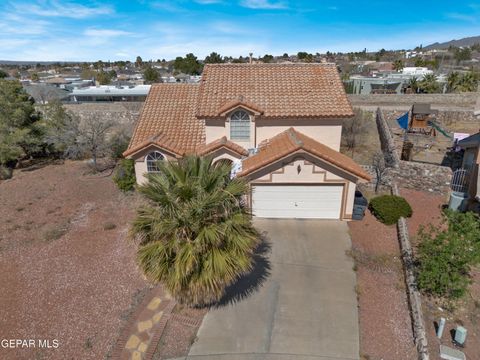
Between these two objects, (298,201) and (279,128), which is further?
(279,128)

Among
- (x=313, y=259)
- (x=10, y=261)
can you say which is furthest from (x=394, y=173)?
(x=10, y=261)

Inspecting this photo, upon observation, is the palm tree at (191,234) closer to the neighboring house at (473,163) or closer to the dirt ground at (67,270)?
the dirt ground at (67,270)

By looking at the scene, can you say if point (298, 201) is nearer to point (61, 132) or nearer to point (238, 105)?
point (238, 105)

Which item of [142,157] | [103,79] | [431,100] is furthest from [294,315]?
[103,79]

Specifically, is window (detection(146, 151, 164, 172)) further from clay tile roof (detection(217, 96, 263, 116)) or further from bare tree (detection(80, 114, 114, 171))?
bare tree (detection(80, 114, 114, 171))

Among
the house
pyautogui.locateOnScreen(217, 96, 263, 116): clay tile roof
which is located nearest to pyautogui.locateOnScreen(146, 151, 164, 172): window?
the house

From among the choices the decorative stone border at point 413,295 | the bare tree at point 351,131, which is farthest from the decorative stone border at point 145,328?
the bare tree at point 351,131
